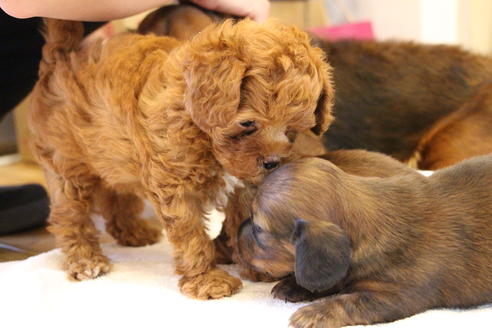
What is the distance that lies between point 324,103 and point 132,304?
3.17 ft

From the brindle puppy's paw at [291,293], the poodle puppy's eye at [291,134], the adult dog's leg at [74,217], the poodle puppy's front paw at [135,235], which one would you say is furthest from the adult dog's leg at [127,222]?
the poodle puppy's eye at [291,134]

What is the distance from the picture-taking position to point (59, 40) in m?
2.44

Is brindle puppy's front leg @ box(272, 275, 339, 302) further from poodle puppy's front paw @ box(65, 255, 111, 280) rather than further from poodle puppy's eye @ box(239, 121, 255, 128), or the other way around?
poodle puppy's front paw @ box(65, 255, 111, 280)

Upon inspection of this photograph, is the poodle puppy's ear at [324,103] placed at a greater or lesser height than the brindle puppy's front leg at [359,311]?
greater

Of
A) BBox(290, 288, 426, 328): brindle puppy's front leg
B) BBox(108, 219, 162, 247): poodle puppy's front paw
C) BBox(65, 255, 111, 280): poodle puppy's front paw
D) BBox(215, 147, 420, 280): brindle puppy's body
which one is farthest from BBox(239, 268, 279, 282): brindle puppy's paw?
BBox(108, 219, 162, 247): poodle puppy's front paw

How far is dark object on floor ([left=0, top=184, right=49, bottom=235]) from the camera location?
3293 mm

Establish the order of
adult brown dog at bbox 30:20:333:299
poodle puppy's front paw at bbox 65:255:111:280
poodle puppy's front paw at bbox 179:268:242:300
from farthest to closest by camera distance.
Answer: poodle puppy's front paw at bbox 65:255:111:280, poodle puppy's front paw at bbox 179:268:242:300, adult brown dog at bbox 30:20:333:299

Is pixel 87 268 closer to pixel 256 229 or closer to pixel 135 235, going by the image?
pixel 135 235

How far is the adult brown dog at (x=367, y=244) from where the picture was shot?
5.93ft

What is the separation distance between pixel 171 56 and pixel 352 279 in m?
1.00

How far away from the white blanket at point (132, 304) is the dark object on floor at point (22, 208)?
0.82 meters

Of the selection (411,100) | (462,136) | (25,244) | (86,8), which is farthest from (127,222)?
(462,136)

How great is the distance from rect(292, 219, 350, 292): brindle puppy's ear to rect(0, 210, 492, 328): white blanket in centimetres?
21

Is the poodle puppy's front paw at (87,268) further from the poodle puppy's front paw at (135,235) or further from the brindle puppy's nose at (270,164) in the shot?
the brindle puppy's nose at (270,164)
